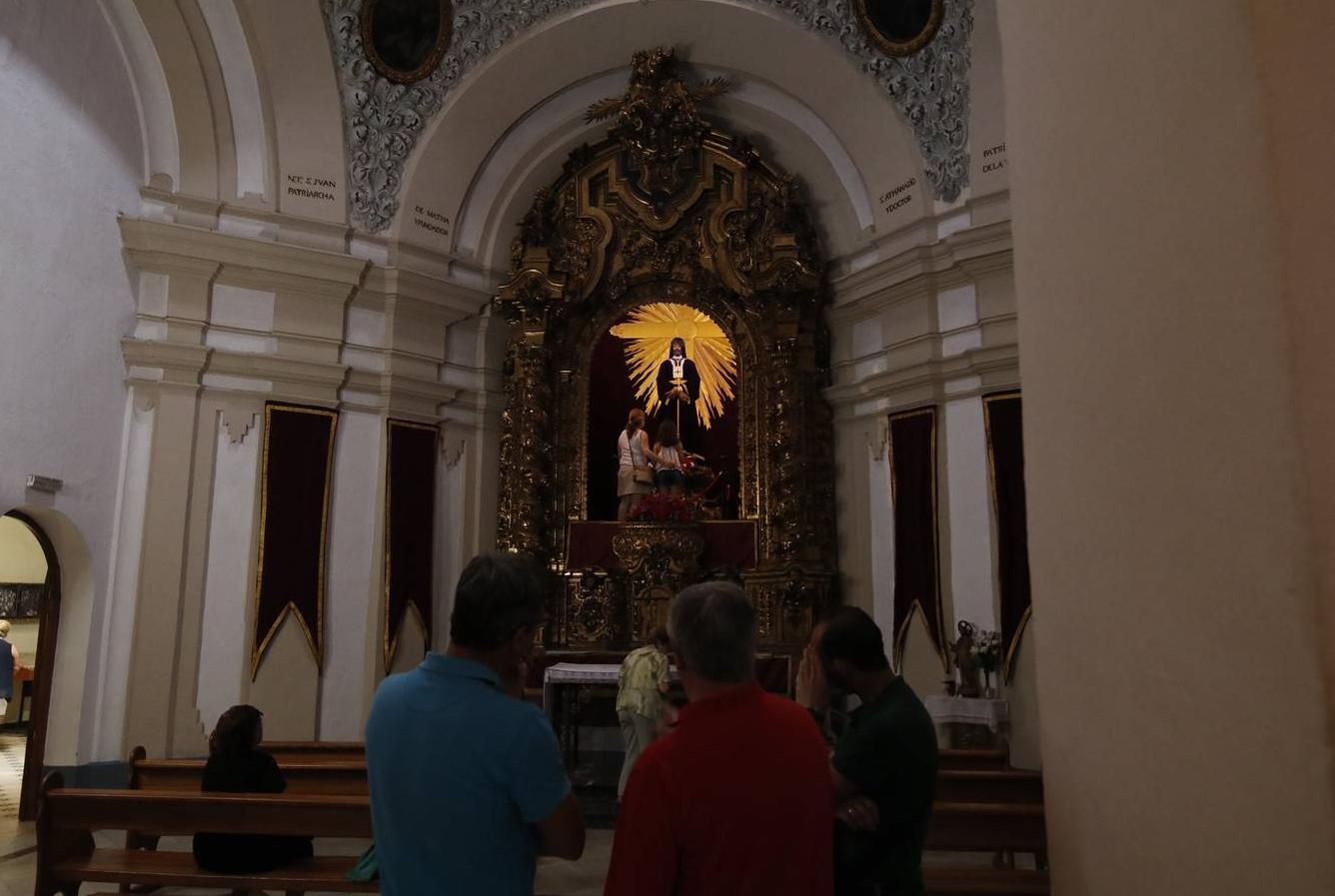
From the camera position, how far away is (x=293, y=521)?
8.64 metres

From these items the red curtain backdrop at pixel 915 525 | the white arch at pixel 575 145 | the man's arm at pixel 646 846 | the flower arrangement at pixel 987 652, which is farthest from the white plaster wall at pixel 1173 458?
the white arch at pixel 575 145

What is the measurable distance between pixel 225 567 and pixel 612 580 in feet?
12.0

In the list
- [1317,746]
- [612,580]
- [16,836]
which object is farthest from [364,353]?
[1317,746]

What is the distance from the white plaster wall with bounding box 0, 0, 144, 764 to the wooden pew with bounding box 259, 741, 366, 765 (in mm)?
2420

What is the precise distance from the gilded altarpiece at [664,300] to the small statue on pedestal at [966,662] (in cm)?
185

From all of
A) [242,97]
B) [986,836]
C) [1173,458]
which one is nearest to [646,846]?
[1173,458]

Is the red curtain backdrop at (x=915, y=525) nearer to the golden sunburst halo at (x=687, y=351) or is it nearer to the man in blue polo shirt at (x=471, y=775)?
the golden sunburst halo at (x=687, y=351)

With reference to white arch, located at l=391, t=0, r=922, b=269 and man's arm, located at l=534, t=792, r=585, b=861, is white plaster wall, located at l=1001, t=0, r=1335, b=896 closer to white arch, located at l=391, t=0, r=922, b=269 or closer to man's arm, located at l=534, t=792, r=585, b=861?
man's arm, located at l=534, t=792, r=585, b=861

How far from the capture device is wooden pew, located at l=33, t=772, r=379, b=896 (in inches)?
154

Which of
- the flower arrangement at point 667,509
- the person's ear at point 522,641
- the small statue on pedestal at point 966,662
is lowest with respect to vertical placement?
the small statue on pedestal at point 966,662

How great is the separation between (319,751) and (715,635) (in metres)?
5.29

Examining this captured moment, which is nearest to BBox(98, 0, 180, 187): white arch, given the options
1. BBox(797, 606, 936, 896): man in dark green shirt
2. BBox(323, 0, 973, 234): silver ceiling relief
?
BBox(323, 0, 973, 234): silver ceiling relief

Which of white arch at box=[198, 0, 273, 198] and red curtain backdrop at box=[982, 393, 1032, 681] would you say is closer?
red curtain backdrop at box=[982, 393, 1032, 681]

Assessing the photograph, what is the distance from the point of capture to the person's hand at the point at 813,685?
2.45 meters
